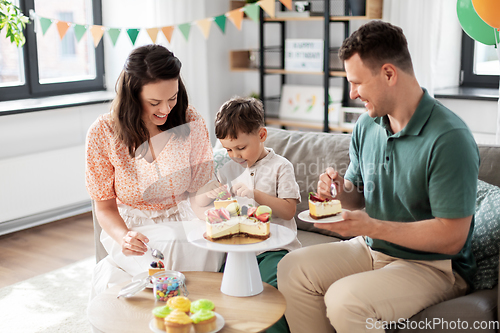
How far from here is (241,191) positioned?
1827mm

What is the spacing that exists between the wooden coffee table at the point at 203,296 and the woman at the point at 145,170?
215mm

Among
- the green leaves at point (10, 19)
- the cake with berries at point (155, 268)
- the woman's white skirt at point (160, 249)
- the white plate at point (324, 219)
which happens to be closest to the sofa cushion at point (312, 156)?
the woman's white skirt at point (160, 249)

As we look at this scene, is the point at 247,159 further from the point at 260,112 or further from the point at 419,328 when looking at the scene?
the point at 419,328

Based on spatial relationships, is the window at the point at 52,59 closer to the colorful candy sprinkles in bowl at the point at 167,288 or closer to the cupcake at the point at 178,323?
the colorful candy sprinkles in bowl at the point at 167,288

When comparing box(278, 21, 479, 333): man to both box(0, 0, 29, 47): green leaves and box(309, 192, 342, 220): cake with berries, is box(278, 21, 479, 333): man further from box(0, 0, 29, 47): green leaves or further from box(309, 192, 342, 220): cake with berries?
box(0, 0, 29, 47): green leaves

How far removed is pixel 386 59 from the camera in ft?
5.00

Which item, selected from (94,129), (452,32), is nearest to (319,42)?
(452,32)

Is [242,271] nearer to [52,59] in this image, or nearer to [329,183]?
[329,183]

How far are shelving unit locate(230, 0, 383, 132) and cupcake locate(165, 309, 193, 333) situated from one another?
9.18ft

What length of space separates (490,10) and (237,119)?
1327 mm

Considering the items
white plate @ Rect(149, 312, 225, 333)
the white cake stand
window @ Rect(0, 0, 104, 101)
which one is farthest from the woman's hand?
window @ Rect(0, 0, 104, 101)

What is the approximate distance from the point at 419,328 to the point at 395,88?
2.26 ft

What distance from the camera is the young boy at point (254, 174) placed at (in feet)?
6.06

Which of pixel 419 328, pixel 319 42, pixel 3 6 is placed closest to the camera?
pixel 419 328
